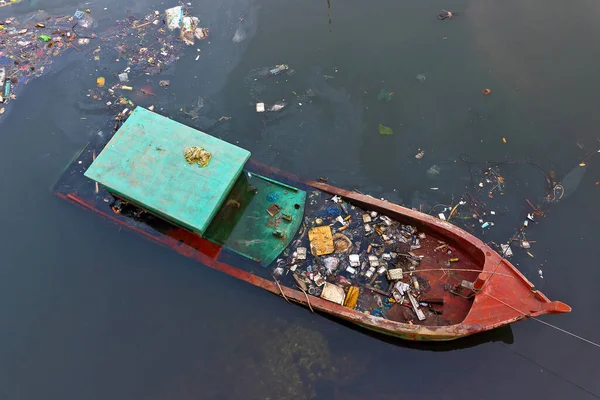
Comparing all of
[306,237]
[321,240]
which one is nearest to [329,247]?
[321,240]

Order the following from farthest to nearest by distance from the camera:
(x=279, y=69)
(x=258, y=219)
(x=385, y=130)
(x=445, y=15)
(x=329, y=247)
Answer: (x=445, y=15) < (x=279, y=69) < (x=385, y=130) < (x=258, y=219) < (x=329, y=247)

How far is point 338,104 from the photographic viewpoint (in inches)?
365

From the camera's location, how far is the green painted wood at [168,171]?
6888 mm

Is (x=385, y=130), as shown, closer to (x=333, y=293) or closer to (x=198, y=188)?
(x=333, y=293)

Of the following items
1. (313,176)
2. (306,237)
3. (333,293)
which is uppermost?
(313,176)

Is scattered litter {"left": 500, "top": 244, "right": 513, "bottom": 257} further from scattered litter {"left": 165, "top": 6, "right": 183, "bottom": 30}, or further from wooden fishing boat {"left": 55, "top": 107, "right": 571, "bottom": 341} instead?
scattered litter {"left": 165, "top": 6, "right": 183, "bottom": 30}

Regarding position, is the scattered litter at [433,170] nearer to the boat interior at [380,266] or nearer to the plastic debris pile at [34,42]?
the boat interior at [380,266]

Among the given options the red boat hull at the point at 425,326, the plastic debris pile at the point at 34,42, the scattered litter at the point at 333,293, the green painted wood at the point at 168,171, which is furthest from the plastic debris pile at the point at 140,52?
the scattered litter at the point at 333,293

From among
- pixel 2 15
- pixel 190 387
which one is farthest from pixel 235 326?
pixel 2 15

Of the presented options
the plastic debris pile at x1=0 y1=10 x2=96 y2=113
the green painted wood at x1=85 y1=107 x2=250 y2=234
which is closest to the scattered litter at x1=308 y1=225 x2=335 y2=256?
the green painted wood at x1=85 y1=107 x2=250 y2=234

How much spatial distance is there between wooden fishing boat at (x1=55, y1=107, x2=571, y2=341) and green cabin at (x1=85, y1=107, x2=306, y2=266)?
0.07 feet

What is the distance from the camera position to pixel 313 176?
8523mm

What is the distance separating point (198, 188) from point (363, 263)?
3547 millimetres

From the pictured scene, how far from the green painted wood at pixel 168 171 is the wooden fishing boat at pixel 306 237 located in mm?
20
